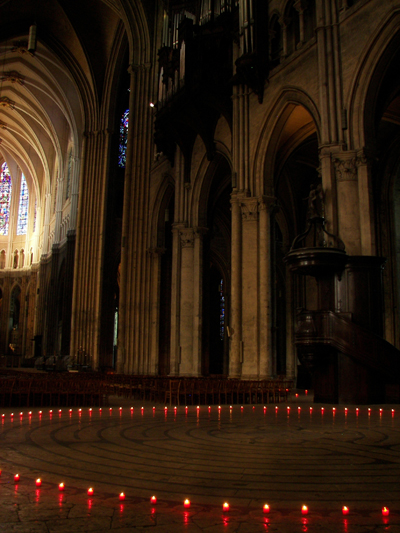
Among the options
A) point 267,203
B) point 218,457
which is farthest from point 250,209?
point 218,457

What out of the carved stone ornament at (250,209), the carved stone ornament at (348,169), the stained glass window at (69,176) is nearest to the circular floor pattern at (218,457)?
the carved stone ornament at (348,169)

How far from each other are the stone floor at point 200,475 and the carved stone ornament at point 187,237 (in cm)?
1387

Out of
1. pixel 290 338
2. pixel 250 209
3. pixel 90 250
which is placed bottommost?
pixel 290 338

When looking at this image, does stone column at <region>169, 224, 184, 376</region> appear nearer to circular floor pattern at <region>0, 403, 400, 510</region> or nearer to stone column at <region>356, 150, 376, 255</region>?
stone column at <region>356, 150, 376, 255</region>

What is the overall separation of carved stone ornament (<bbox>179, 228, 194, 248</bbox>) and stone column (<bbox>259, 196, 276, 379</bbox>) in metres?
5.31

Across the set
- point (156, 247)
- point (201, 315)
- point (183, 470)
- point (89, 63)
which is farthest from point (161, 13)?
point (183, 470)

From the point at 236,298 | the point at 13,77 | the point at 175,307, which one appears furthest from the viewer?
the point at 13,77

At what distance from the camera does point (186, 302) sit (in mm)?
21625

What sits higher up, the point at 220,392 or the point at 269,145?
the point at 269,145

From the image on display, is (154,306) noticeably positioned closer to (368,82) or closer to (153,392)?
(153,392)

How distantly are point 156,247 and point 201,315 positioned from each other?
531 centimetres

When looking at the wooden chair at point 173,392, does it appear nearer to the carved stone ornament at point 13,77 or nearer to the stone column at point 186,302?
the stone column at point 186,302

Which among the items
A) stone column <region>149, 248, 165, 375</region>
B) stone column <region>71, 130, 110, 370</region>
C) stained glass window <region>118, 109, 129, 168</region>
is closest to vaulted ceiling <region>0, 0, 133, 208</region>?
stained glass window <region>118, 109, 129, 168</region>

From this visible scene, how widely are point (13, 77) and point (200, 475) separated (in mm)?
39591
